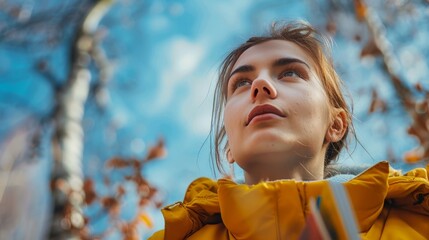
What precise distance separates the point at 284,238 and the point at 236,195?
0.18m

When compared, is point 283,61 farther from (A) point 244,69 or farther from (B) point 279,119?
(B) point 279,119

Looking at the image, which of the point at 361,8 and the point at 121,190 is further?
the point at 121,190

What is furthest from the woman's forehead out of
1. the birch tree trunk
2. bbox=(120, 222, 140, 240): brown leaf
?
bbox=(120, 222, 140, 240): brown leaf

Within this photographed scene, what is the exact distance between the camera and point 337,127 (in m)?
1.67

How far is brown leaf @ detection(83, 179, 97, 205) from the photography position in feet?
15.1

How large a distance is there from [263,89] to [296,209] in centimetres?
43

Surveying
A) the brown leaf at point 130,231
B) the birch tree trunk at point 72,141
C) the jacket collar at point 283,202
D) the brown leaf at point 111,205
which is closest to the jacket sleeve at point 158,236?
the jacket collar at point 283,202

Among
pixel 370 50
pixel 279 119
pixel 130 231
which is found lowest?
pixel 130 231

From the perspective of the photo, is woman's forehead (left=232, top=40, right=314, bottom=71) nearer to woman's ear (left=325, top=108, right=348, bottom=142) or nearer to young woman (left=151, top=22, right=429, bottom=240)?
young woman (left=151, top=22, right=429, bottom=240)

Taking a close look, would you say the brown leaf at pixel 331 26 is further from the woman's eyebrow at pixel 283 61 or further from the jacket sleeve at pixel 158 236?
the jacket sleeve at pixel 158 236

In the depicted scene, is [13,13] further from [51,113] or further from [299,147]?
[299,147]

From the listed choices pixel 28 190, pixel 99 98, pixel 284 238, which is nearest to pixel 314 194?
pixel 284 238

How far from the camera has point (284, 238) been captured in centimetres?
115

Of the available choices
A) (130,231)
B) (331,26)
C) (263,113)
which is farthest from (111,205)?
(263,113)
